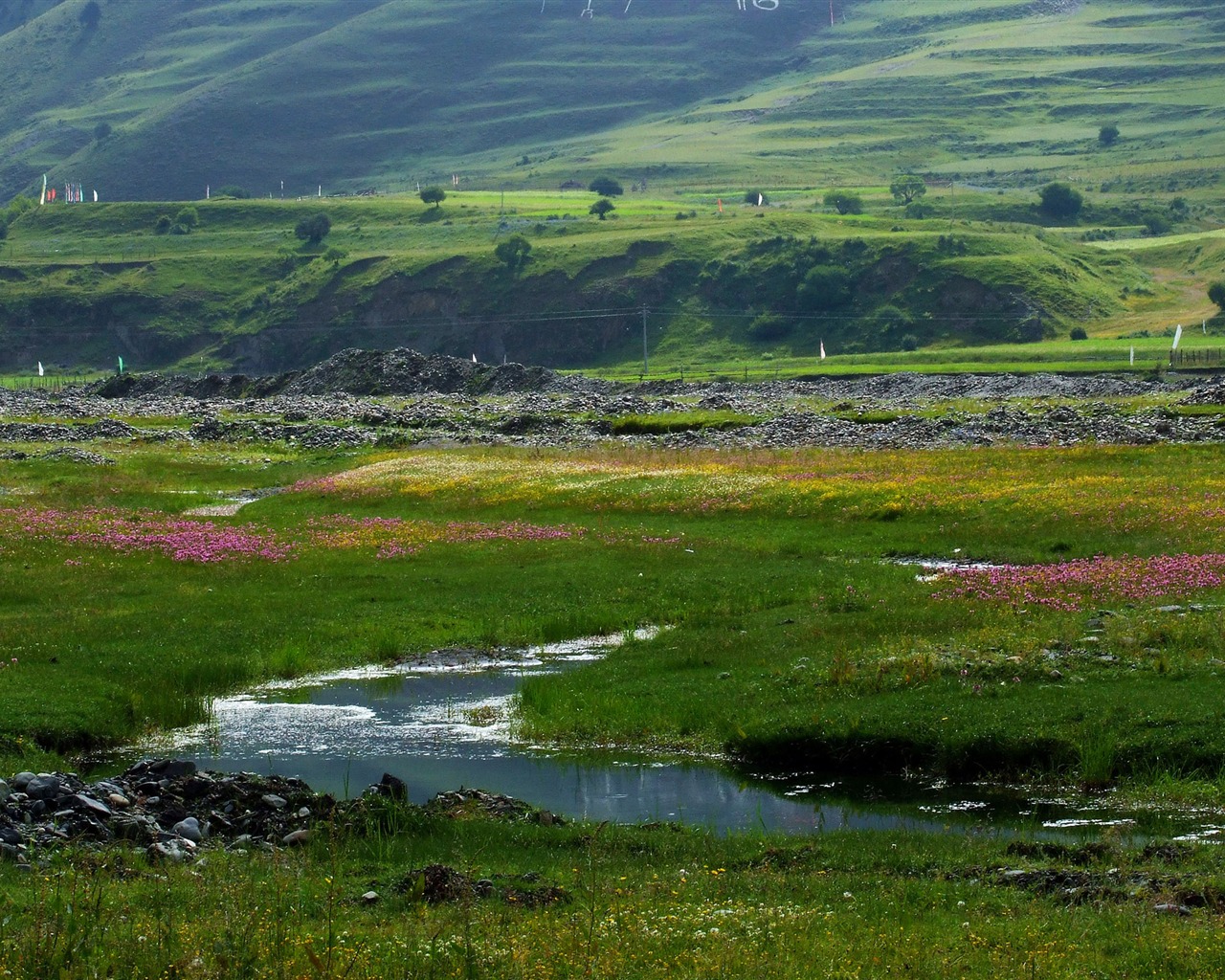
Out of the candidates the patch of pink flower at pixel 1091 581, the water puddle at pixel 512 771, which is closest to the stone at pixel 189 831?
the water puddle at pixel 512 771

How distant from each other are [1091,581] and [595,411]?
79.9 m

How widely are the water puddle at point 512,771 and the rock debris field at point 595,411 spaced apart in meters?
51.8

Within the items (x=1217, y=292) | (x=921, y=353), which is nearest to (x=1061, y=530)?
(x=921, y=353)

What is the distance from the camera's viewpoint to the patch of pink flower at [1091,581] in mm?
35719

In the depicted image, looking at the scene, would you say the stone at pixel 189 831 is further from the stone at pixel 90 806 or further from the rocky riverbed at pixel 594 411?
the rocky riverbed at pixel 594 411

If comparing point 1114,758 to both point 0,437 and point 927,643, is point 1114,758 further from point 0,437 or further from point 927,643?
point 0,437

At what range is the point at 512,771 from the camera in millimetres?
27359

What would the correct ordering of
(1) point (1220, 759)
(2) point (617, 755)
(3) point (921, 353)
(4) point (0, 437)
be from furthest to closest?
1. (3) point (921, 353)
2. (4) point (0, 437)
3. (2) point (617, 755)
4. (1) point (1220, 759)

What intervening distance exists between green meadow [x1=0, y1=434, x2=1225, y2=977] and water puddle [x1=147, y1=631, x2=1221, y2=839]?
37.3 inches

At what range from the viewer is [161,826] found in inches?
835

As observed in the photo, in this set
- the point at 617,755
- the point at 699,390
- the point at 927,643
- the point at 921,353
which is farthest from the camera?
the point at 921,353

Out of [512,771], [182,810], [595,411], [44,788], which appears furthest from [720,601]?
[595,411]

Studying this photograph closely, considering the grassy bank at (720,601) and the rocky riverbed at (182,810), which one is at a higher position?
the rocky riverbed at (182,810)

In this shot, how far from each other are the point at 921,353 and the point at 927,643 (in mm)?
146529
